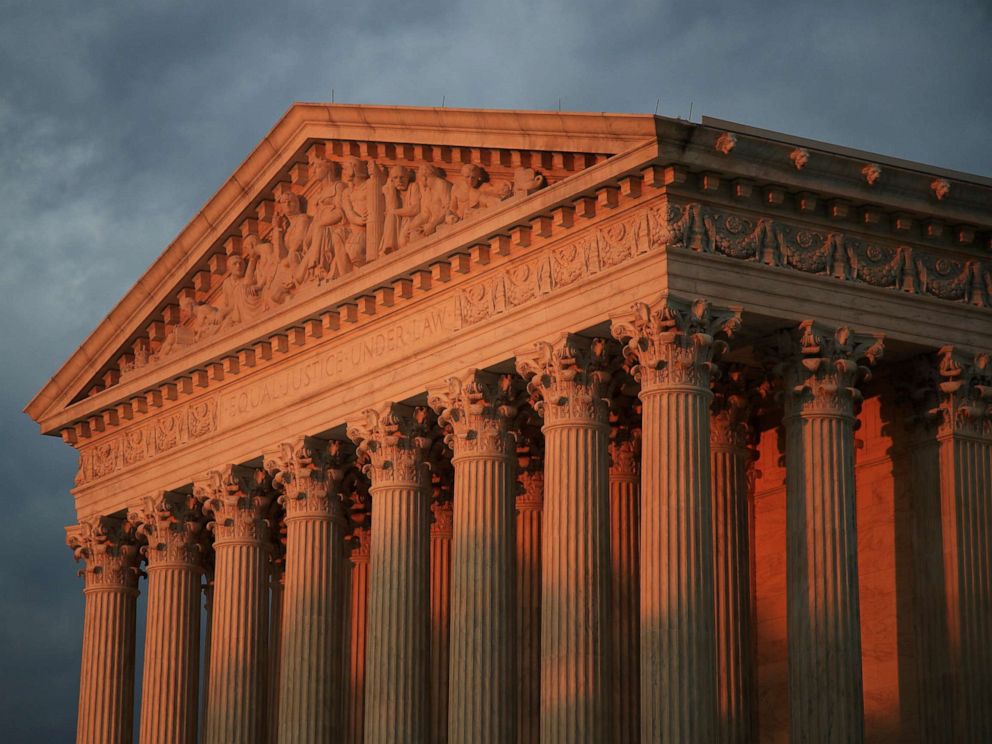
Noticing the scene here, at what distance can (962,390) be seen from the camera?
52.1 meters

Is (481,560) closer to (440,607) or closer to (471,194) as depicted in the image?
(471,194)

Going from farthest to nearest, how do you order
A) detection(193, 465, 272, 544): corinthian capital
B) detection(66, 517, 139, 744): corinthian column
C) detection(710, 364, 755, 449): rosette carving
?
detection(66, 517, 139, 744): corinthian column
detection(193, 465, 272, 544): corinthian capital
detection(710, 364, 755, 449): rosette carving

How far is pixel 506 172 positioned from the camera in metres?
54.5

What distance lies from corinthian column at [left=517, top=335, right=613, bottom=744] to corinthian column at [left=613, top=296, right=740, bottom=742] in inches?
70.5

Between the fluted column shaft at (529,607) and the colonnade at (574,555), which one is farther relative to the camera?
the fluted column shaft at (529,607)

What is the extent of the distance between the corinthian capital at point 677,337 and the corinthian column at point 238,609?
1645 cm

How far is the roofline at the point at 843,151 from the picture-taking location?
49.6 meters

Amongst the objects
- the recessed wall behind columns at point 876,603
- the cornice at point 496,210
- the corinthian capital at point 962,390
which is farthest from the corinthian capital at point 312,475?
the corinthian capital at point 962,390

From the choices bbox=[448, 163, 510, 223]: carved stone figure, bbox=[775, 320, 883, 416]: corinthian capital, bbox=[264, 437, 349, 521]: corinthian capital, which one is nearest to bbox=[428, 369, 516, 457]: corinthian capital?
bbox=[448, 163, 510, 223]: carved stone figure

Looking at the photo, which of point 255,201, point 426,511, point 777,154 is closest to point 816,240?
point 777,154

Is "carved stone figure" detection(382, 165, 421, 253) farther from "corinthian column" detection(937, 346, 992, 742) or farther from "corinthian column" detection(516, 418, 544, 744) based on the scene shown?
"corinthian column" detection(937, 346, 992, 742)

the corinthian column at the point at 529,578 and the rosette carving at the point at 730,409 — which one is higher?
the rosette carving at the point at 730,409

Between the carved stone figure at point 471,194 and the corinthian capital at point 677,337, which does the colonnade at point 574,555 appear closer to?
the corinthian capital at point 677,337

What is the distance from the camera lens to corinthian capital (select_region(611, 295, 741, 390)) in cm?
4903
